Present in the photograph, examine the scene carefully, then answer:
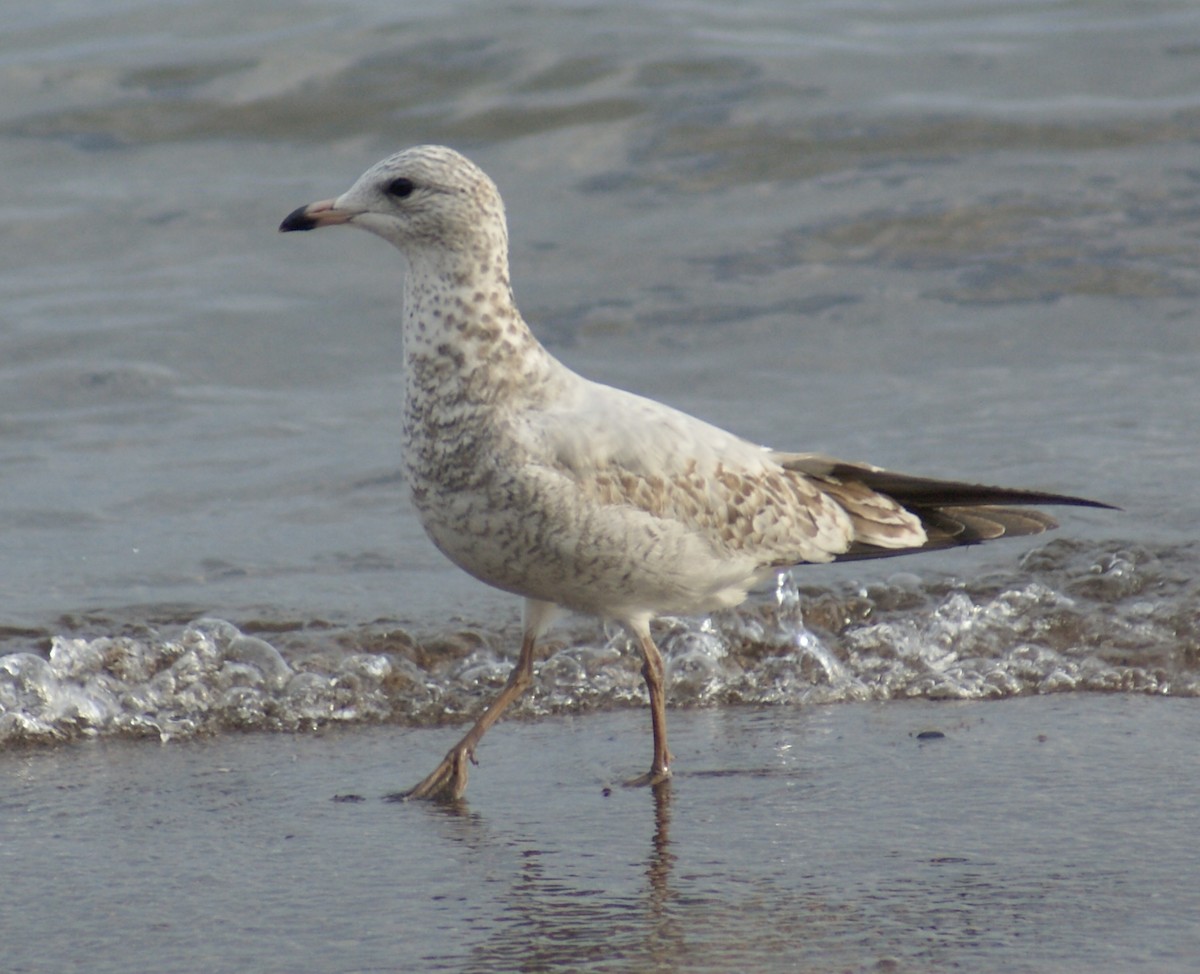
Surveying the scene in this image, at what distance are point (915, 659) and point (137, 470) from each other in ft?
11.6

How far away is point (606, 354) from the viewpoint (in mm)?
9289

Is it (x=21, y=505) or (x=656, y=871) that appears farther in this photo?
(x=21, y=505)

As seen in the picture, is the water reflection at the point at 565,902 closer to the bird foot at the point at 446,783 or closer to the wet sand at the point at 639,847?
the wet sand at the point at 639,847

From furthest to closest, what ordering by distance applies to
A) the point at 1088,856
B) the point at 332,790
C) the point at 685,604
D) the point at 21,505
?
the point at 21,505 → the point at 685,604 → the point at 332,790 → the point at 1088,856

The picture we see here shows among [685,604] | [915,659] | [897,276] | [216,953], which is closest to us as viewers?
[216,953]

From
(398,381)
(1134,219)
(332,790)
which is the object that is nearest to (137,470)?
(398,381)

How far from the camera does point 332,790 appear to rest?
4.67 metres

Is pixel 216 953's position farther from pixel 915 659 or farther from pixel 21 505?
pixel 21 505

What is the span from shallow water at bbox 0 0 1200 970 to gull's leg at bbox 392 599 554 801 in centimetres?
11

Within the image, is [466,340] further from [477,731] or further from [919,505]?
[919,505]

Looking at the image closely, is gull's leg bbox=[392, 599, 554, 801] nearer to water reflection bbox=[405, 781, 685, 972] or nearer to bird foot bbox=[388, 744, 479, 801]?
bird foot bbox=[388, 744, 479, 801]

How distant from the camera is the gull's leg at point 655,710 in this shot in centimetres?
470

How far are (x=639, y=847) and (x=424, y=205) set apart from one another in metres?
1.73

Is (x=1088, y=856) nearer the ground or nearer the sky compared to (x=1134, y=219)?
nearer the ground
